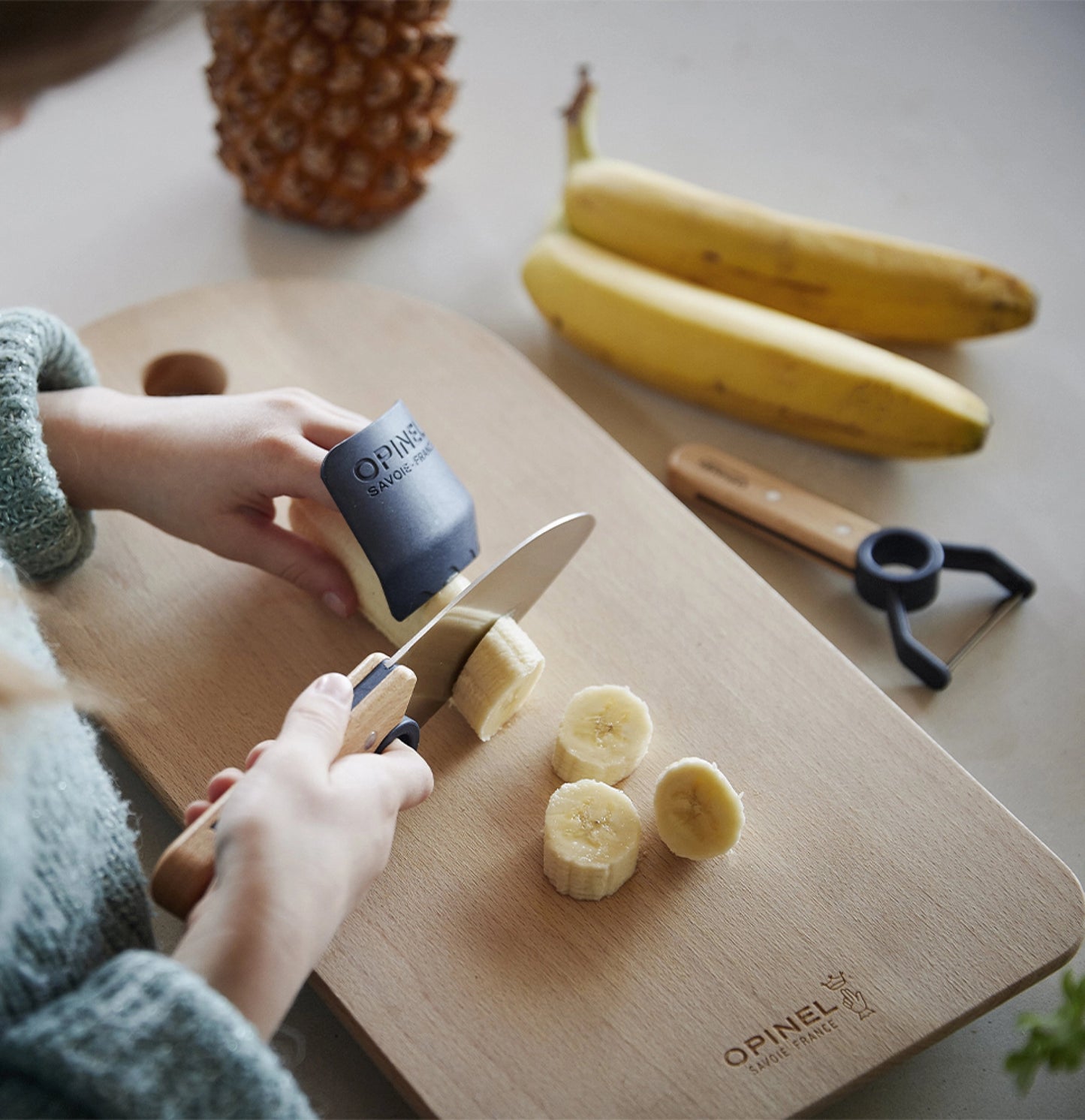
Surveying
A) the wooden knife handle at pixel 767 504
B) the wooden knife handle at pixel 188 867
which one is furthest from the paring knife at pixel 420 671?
the wooden knife handle at pixel 767 504

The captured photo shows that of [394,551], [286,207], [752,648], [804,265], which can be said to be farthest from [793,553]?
[286,207]

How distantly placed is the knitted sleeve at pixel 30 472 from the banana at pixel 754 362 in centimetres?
Result: 62

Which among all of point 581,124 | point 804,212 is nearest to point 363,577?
point 581,124

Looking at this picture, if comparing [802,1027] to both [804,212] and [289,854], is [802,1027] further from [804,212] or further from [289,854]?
[804,212]

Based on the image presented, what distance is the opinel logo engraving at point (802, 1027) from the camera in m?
0.81

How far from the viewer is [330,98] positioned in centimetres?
134

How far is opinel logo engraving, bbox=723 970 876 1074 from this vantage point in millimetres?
808

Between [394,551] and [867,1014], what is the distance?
534 mm

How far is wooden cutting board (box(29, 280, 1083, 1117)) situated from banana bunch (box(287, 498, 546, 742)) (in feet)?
0.11

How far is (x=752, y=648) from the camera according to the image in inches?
40.6

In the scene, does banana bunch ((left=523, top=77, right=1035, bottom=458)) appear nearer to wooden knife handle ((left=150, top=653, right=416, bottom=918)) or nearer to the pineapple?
the pineapple

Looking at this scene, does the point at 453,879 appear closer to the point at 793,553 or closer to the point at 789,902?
the point at 789,902

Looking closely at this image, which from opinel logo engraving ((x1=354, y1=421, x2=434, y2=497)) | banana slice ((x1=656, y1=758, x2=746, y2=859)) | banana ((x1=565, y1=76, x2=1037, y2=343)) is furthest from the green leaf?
→ banana ((x1=565, y1=76, x2=1037, y2=343))

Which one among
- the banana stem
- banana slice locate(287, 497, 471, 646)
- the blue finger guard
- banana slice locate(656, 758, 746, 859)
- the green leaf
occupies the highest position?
the banana stem
